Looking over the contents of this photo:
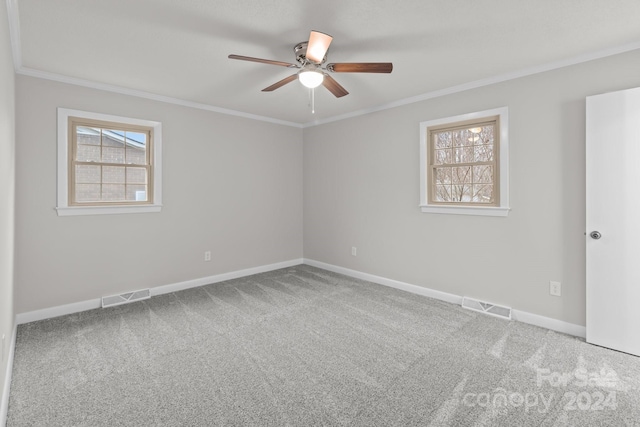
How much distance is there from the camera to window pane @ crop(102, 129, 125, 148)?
3.69 meters

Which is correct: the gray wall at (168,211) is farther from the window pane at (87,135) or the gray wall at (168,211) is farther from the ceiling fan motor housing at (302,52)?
the ceiling fan motor housing at (302,52)

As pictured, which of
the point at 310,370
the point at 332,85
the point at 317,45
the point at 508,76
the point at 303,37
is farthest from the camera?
the point at 508,76

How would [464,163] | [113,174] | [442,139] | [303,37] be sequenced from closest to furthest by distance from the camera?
[303,37]
[464,163]
[113,174]
[442,139]

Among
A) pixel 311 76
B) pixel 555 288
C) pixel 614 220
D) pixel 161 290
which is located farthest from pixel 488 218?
pixel 161 290

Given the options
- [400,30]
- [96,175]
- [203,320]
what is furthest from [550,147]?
[96,175]

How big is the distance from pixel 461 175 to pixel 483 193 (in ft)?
1.09

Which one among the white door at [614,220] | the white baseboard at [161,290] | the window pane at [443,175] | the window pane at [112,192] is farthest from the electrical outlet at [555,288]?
the window pane at [112,192]

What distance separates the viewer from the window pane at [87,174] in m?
3.53

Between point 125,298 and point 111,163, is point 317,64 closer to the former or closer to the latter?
point 111,163

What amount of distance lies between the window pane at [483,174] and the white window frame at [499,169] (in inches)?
6.1

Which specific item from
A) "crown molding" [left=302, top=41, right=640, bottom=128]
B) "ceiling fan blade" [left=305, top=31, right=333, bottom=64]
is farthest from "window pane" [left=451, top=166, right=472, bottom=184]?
"ceiling fan blade" [left=305, top=31, right=333, bottom=64]

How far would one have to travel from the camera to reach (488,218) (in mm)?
3457

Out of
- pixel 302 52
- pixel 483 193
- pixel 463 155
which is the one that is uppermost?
pixel 302 52

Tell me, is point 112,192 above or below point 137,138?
below
